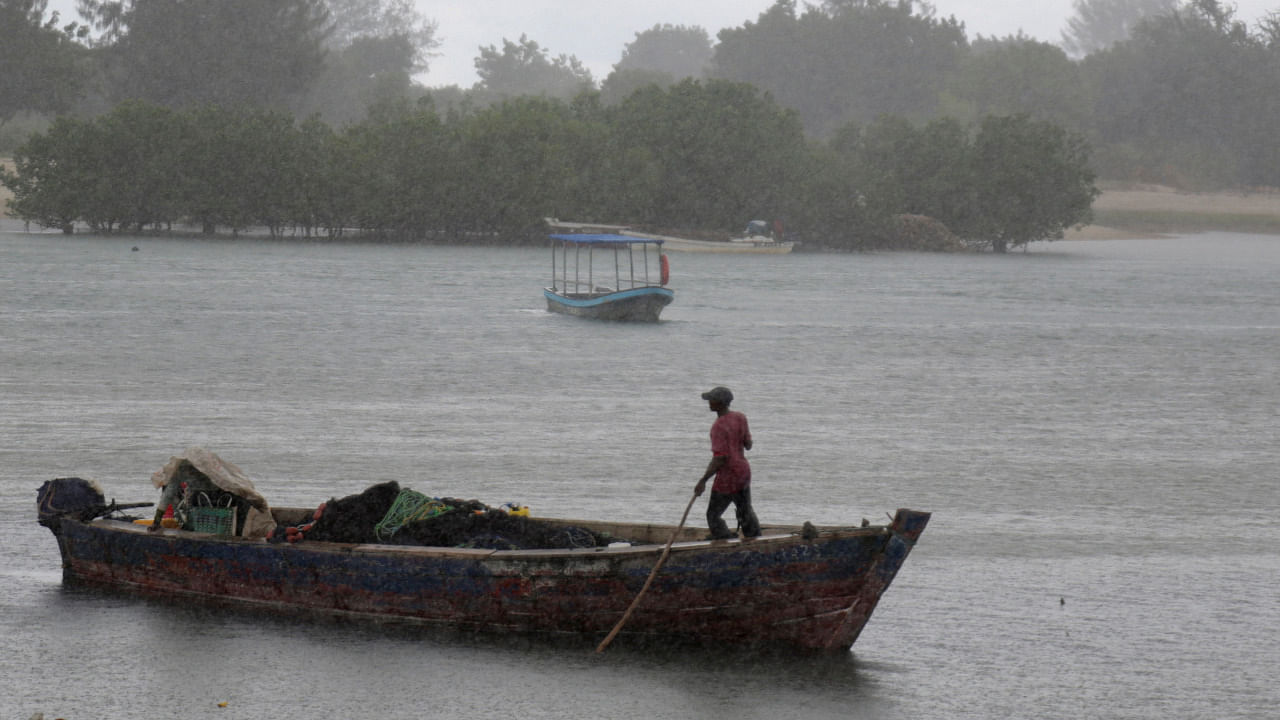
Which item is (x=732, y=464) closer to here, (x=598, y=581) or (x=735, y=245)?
(x=598, y=581)

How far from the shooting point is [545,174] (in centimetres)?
11738

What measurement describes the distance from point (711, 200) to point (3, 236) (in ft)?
159

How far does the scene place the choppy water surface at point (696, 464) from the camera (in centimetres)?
1588

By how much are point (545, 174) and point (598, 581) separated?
10190 centimetres

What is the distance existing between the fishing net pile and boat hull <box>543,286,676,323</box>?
42.1m

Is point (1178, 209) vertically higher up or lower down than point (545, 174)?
lower down

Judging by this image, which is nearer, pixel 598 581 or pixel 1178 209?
pixel 598 581

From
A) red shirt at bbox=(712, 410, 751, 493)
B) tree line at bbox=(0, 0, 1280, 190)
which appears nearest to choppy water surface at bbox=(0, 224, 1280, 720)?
red shirt at bbox=(712, 410, 751, 493)

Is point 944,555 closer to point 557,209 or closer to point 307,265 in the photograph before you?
point 307,265

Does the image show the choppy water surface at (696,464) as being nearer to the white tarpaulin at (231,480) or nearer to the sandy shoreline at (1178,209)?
the white tarpaulin at (231,480)

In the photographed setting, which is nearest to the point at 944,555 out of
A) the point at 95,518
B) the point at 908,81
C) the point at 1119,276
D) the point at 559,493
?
the point at 559,493

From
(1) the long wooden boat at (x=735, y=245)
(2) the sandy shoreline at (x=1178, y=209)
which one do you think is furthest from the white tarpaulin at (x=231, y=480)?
(2) the sandy shoreline at (x=1178, y=209)

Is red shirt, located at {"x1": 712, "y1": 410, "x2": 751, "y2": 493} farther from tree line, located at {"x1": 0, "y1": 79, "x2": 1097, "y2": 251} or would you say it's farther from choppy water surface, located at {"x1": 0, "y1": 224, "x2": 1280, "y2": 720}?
tree line, located at {"x1": 0, "y1": 79, "x2": 1097, "y2": 251}

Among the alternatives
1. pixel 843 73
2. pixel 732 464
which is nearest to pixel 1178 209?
pixel 843 73
